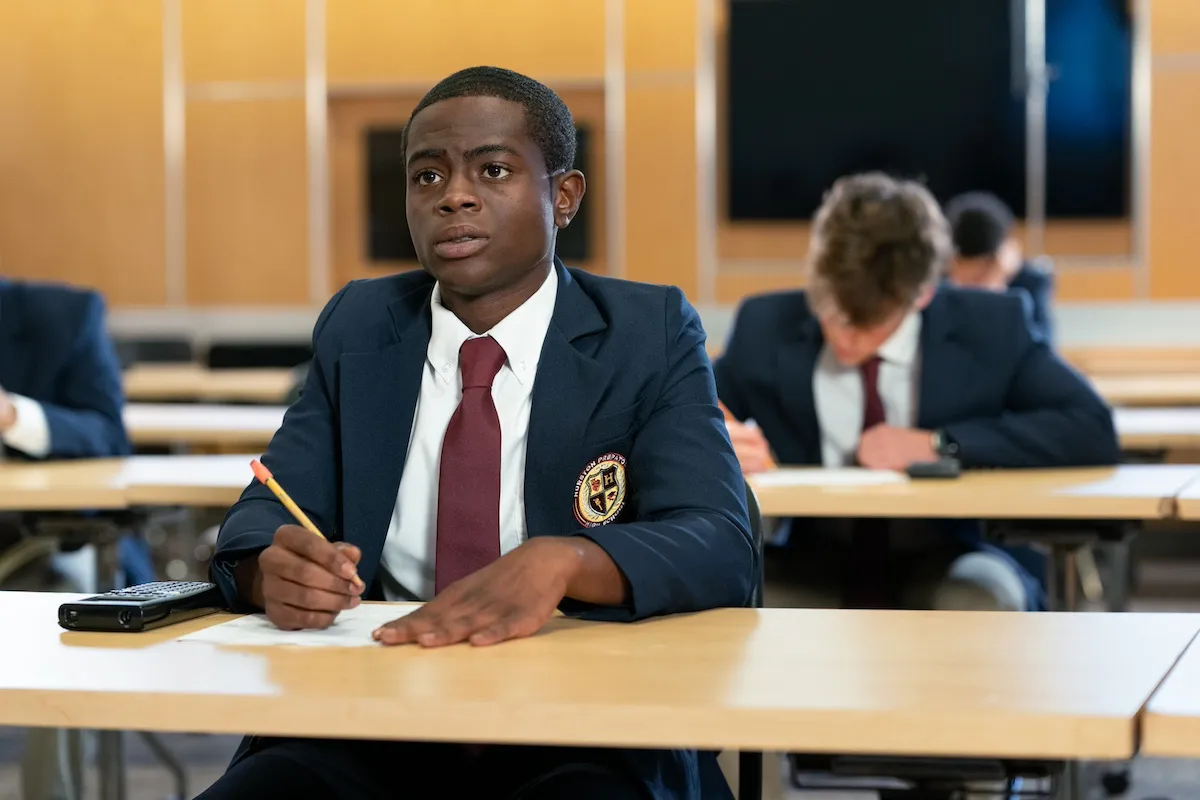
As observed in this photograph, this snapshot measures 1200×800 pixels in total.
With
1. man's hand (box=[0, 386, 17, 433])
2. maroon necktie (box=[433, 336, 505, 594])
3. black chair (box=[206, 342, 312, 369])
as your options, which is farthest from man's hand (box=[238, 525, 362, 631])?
black chair (box=[206, 342, 312, 369])

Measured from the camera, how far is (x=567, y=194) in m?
1.87

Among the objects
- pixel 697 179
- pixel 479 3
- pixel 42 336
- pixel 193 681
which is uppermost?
pixel 479 3

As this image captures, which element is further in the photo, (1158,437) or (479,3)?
(479,3)

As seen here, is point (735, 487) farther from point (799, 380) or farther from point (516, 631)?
point (799, 380)

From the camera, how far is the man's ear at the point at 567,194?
6.07 ft

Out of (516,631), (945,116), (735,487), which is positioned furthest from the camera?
(945,116)

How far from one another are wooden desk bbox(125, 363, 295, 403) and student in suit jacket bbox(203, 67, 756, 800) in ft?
11.9

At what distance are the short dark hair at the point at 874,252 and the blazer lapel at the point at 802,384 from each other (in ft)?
0.28

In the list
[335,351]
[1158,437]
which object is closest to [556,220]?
[335,351]

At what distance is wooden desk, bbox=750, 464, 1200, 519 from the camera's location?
245cm

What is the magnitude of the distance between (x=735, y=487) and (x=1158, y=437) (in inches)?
82.5

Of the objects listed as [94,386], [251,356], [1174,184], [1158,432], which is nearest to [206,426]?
[94,386]

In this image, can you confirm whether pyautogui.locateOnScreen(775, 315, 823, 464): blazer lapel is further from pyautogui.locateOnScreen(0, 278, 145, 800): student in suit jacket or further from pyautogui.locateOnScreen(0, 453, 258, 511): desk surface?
pyautogui.locateOnScreen(0, 278, 145, 800): student in suit jacket

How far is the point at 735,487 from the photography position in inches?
68.4
